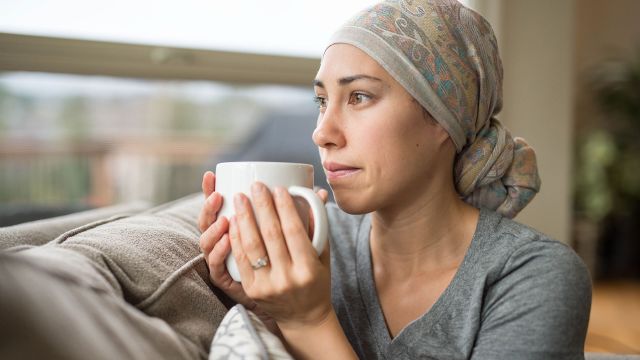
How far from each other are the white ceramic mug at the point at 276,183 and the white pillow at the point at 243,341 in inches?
4.5

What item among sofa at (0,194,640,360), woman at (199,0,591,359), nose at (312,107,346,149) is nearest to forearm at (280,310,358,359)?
woman at (199,0,591,359)

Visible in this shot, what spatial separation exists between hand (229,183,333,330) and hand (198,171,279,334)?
2 centimetres

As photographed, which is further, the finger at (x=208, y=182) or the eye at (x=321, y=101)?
the eye at (x=321, y=101)

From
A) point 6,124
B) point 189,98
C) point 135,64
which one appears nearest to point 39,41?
point 135,64

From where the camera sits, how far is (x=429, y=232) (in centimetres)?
110

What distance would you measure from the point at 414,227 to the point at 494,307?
26cm

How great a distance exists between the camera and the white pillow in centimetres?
62

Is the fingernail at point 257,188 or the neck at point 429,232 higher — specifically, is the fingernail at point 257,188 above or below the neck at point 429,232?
above

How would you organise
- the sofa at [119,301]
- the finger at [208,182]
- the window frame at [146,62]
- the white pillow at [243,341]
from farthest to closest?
1. the window frame at [146,62]
2. the finger at [208,182]
3. the white pillow at [243,341]
4. the sofa at [119,301]

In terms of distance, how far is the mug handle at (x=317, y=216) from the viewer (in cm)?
74

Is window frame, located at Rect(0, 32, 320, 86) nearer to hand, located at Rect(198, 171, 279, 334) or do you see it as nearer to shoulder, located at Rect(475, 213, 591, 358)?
hand, located at Rect(198, 171, 279, 334)

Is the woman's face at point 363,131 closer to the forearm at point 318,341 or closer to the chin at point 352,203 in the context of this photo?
the chin at point 352,203

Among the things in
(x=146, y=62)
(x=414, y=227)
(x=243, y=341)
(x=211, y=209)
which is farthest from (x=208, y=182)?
(x=146, y=62)

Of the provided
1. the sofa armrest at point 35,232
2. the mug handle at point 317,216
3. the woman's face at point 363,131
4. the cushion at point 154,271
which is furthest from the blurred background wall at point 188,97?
the mug handle at point 317,216
